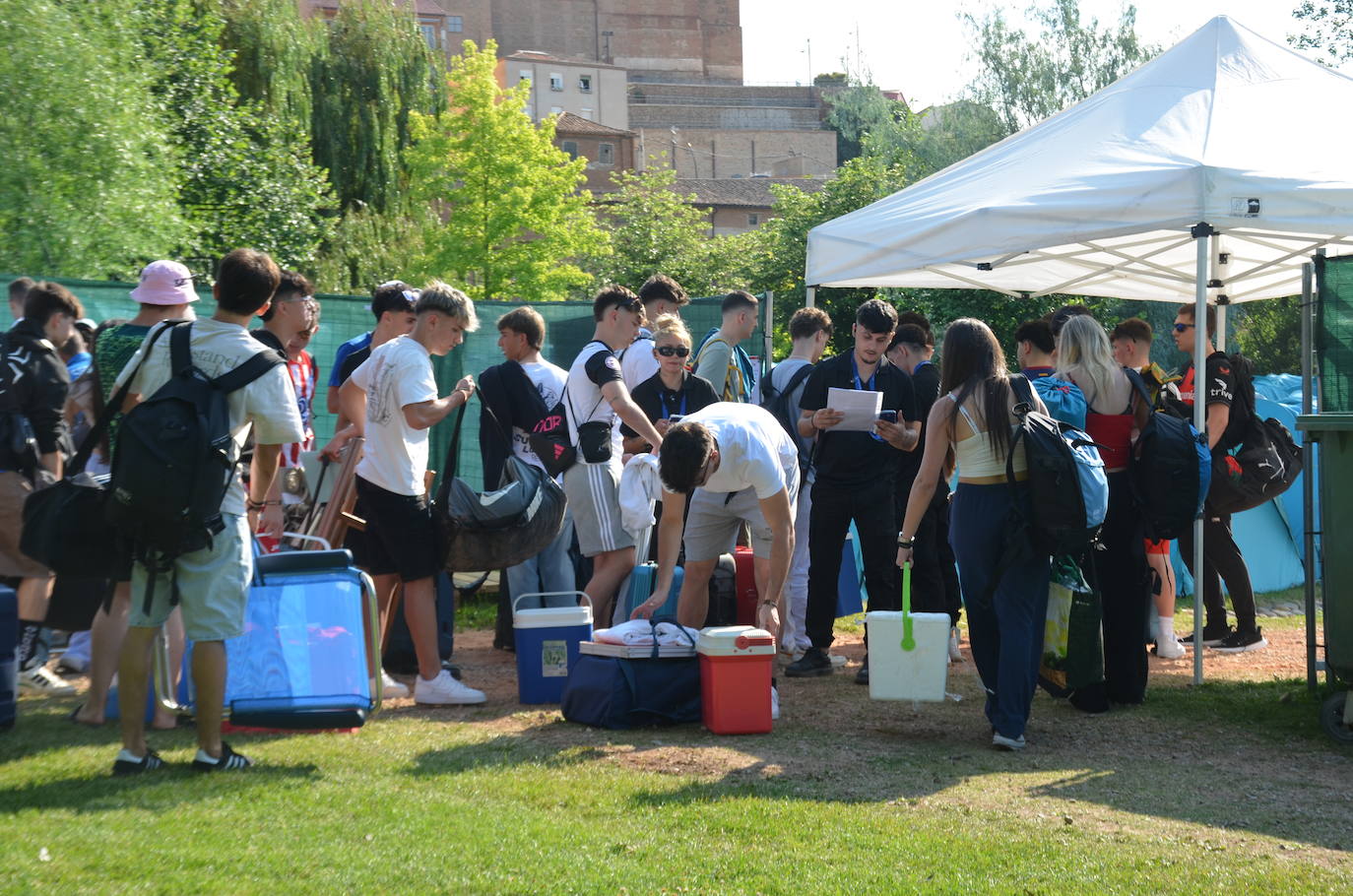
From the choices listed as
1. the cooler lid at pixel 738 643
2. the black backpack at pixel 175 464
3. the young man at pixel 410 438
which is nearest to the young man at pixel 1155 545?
the cooler lid at pixel 738 643

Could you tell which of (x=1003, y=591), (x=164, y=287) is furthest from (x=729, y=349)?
(x=164, y=287)

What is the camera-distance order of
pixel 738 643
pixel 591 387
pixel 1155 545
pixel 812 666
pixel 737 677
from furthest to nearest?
pixel 1155 545 → pixel 812 666 → pixel 591 387 → pixel 737 677 → pixel 738 643

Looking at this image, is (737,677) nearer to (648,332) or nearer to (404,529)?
(404,529)

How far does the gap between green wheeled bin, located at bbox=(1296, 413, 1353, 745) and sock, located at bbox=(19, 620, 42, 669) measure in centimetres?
626

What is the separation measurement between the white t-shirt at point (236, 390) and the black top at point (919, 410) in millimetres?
3833

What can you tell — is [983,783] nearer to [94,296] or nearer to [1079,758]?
[1079,758]

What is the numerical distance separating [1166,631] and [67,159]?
13957 mm

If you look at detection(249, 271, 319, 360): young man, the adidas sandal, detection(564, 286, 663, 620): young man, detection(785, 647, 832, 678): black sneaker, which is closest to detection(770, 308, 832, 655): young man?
detection(785, 647, 832, 678): black sneaker

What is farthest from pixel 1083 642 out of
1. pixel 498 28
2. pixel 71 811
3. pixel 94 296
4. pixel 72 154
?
pixel 498 28

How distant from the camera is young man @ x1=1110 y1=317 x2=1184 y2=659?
27.7 feet

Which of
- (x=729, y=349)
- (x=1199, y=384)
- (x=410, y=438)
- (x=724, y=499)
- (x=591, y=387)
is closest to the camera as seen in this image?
(x=410, y=438)

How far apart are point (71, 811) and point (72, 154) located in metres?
14.0

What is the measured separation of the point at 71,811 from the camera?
439 centimetres

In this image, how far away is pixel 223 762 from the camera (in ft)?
16.3
